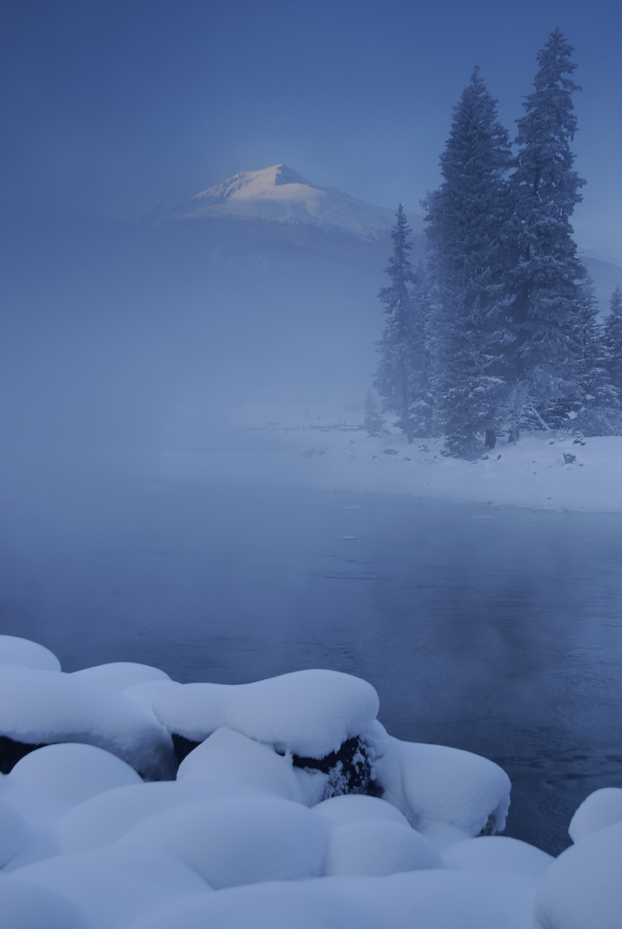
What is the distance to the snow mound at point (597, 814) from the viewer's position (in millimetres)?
2537

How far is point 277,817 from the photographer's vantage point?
2.32m

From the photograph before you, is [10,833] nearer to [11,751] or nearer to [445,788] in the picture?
[11,751]

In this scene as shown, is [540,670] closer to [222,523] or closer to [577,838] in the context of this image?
[577,838]

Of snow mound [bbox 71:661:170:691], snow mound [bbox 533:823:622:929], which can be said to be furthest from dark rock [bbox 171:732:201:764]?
snow mound [bbox 533:823:622:929]

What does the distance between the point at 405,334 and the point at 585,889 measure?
2685 cm

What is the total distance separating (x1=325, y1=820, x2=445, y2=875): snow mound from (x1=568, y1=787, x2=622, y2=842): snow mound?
2.12ft

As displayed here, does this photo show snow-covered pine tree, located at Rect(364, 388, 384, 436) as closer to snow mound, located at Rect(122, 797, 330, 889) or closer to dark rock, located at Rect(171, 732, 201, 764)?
dark rock, located at Rect(171, 732, 201, 764)

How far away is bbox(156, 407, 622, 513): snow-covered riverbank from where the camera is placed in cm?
1491

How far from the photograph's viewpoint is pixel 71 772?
9.72ft

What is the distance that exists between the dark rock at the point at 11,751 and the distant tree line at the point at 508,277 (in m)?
18.3

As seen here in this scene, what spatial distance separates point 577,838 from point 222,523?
12561mm

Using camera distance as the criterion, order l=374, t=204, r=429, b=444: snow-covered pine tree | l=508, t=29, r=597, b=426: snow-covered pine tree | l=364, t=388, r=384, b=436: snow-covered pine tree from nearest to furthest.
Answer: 1. l=508, t=29, r=597, b=426: snow-covered pine tree
2. l=374, t=204, r=429, b=444: snow-covered pine tree
3. l=364, t=388, r=384, b=436: snow-covered pine tree

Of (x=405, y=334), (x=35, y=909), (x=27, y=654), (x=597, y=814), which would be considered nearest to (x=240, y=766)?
(x=35, y=909)

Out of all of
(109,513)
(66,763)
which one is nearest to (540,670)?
(66,763)
